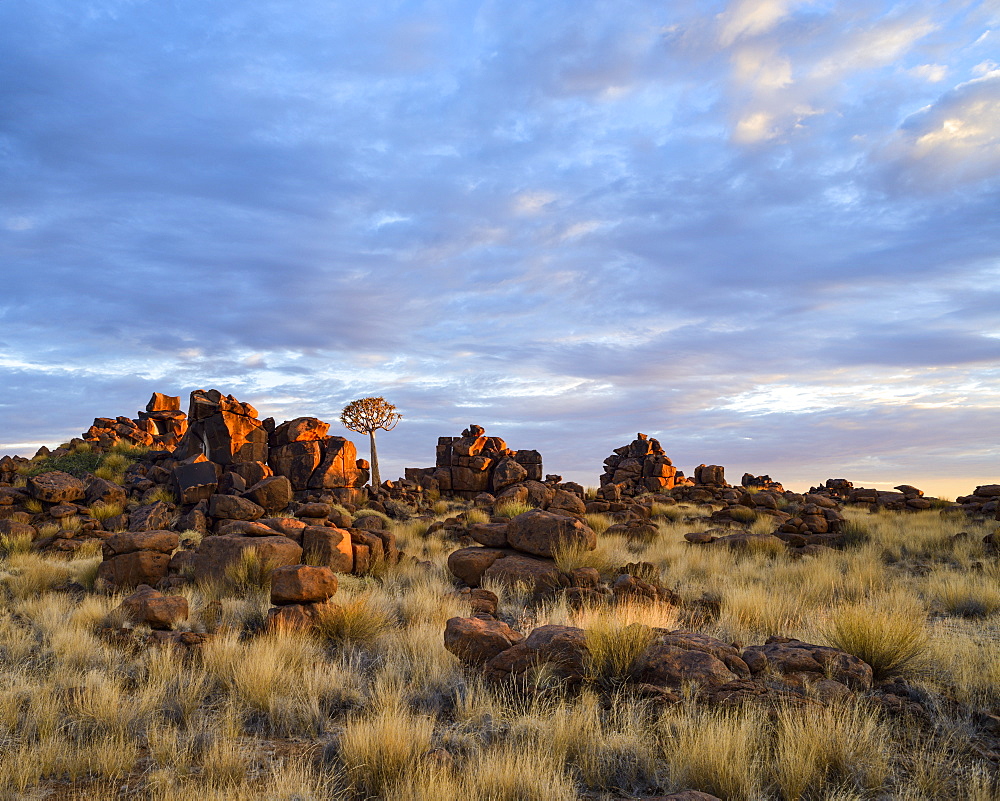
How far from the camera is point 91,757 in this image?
230 inches

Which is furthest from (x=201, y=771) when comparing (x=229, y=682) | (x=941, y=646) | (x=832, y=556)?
(x=832, y=556)

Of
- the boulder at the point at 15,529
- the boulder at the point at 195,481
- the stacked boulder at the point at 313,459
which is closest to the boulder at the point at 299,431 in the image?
the stacked boulder at the point at 313,459

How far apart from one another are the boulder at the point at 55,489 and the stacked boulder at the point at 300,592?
1899cm

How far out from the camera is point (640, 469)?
51344 millimetres

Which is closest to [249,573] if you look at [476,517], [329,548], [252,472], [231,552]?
[231,552]

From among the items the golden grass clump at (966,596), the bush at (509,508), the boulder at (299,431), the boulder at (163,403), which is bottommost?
the golden grass clump at (966,596)

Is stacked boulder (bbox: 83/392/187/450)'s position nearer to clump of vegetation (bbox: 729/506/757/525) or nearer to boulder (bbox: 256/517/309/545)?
boulder (bbox: 256/517/309/545)

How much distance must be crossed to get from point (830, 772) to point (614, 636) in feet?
8.74

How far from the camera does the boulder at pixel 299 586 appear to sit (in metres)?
10.7

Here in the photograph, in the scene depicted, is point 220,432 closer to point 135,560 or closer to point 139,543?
point 139,543

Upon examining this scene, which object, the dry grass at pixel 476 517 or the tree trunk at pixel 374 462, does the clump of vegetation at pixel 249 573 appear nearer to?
the dry grass at pixel 476 517

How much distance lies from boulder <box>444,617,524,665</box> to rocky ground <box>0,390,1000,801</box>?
3 centimetres

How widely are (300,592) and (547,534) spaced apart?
6101 millimetres

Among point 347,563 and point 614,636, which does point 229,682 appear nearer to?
point 614,636
